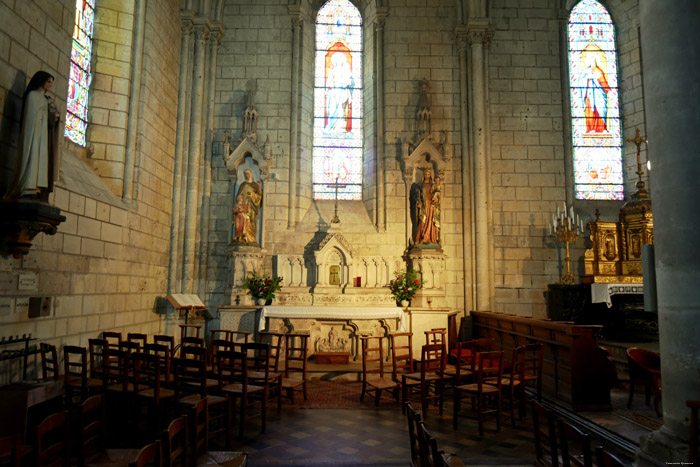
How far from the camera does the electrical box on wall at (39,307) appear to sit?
6.16m


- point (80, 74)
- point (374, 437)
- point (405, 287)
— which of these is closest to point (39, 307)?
point (80, 74)

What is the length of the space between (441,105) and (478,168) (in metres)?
1.85

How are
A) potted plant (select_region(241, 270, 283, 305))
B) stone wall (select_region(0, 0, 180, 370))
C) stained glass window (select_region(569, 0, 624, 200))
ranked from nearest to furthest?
stone wall (select_region(0, 0, 180, 370)) < potted plant (select_region(241, 270, 283, 305)) < stained glass window (select_region(569, 0, 624, 200))

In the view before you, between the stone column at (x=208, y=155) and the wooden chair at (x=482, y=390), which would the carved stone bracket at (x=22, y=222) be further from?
the stone column at (x=208, y=155)

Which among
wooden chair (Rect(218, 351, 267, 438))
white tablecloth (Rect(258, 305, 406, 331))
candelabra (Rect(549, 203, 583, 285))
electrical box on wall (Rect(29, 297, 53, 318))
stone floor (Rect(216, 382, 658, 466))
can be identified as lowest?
stone floor (Rect(216, 382, 658, 466))

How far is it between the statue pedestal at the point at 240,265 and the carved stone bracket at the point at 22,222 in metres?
5.24

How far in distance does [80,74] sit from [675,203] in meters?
8.85

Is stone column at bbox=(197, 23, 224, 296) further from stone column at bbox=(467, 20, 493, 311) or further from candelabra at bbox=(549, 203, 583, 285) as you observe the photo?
candelabra at bbox=(549, 203, 583, 285)

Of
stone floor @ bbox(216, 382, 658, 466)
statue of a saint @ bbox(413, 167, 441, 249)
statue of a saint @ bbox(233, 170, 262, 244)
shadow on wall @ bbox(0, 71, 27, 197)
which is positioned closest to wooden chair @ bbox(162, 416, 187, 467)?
stone floor @ bbox(216, 382, 658, 466)

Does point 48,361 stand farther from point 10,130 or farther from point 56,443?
point 56,443

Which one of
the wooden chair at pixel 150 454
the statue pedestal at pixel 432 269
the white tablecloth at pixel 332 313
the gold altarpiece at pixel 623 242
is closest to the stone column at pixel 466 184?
the statue pedestal at pixel 432 269

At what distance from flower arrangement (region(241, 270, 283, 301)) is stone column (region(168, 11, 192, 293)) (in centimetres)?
154

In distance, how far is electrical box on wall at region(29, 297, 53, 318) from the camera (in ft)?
20.2

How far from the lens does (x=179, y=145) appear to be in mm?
11078
